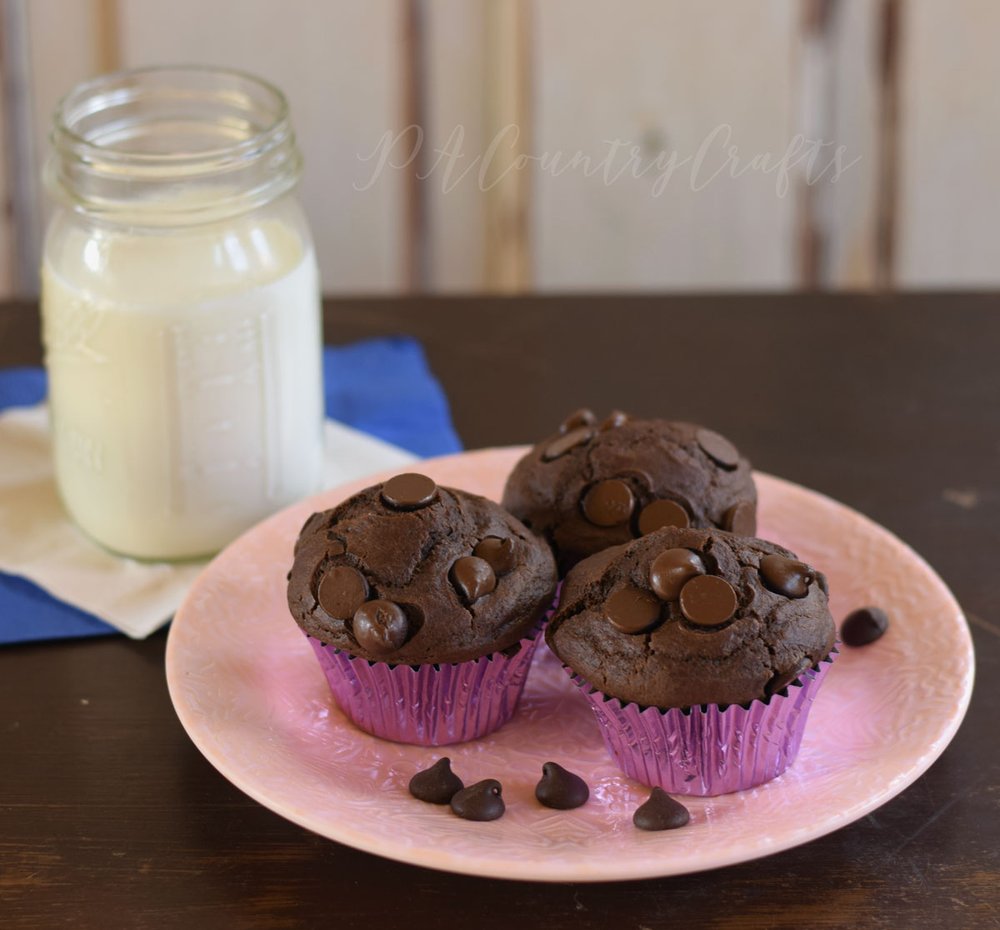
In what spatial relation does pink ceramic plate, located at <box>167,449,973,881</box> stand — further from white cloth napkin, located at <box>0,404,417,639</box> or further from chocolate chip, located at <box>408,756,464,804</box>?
white cloth napkin, located at <box>0,404,417,639</box>

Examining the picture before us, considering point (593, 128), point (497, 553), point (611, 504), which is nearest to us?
point (497, 553)

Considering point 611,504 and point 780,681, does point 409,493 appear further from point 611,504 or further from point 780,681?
point 780,681

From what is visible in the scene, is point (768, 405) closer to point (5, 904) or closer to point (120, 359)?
point (120, 359)

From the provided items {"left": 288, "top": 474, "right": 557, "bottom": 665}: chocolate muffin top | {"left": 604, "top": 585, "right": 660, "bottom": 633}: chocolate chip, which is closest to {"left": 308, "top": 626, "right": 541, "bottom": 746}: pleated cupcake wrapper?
{"left": 288, "top": 474, "right": 557, "bottom": 665}: chocolate muffin top

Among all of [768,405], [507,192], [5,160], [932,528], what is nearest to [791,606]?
[932,528]

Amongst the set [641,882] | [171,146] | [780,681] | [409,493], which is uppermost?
[171,146]

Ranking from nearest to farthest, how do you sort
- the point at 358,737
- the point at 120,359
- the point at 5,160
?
the point at 358,737, the point at 120,359, the point at 5,160

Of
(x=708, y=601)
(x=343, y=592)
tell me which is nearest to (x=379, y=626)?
(x=343, y=592)
